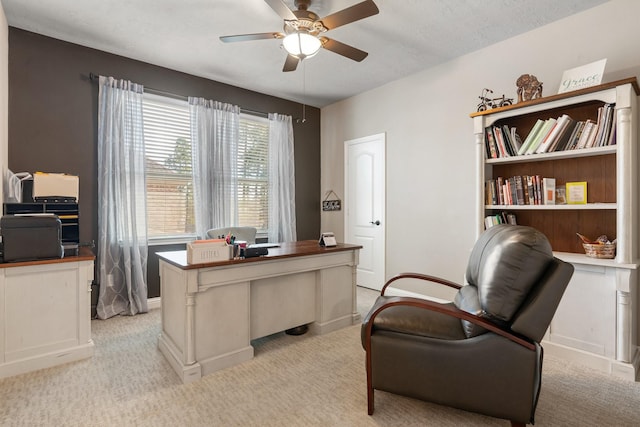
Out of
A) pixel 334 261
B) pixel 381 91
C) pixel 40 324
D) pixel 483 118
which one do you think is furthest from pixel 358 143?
pixel 40 324

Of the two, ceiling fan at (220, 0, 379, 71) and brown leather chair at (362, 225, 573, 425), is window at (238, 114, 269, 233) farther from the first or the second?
brown leather chair at (362, 225, 573, 425)

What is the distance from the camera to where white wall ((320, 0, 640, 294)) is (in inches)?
102

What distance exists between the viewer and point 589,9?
2.63 m

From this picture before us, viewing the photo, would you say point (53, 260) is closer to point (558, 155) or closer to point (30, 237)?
point (30, 237)

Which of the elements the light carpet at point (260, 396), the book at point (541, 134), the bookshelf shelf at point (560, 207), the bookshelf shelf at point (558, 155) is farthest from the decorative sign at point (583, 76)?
the light carpet at point (260, 396)

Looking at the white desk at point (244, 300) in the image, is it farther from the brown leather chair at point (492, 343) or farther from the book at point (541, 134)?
the book at point (541, 134)

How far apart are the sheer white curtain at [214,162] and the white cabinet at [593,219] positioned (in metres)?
2.84

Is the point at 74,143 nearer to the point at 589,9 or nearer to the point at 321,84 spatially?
the point at 321,84

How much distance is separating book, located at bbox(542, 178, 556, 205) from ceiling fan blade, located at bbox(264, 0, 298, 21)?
2.33 m

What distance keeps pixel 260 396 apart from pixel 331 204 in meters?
3.48

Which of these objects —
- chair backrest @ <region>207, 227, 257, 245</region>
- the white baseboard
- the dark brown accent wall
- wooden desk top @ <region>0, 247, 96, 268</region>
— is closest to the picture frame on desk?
chair backrest @ <region>207, 227, 257, 245</region>

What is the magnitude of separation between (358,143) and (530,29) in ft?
7.64

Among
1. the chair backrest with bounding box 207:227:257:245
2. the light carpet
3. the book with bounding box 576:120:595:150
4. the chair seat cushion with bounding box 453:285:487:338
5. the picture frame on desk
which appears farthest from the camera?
the chair backrest with bounding box 207:227:257:245

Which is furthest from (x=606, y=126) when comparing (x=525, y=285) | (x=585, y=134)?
(x=525, y=285)
